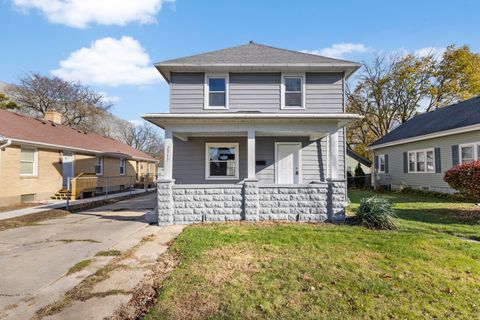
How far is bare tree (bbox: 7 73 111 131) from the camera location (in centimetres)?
2522

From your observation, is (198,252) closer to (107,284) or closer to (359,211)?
(107,284)

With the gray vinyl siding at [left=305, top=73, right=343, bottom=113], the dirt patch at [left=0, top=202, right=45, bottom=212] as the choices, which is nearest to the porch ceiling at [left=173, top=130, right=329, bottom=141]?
the gray vinyl siding at [left=305, top=73, right=343, bottom=113]

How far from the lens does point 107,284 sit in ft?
11.6

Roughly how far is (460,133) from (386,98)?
16521 mm

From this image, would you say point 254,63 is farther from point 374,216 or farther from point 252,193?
point 374,216

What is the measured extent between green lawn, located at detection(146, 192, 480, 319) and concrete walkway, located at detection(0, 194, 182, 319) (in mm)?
959

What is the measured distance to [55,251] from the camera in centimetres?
507

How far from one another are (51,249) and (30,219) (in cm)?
422

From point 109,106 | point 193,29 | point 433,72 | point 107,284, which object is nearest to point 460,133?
point 193,29

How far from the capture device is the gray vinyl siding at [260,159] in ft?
32.5

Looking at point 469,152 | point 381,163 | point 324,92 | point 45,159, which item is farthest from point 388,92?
point 45,159

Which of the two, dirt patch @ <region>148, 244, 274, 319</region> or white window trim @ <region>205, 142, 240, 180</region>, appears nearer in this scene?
dirt patch @ <region>148, 244, 274, 319</region>

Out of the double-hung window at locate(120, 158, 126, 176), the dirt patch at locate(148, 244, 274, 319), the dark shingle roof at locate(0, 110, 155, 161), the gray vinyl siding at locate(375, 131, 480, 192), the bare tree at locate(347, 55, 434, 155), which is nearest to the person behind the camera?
the dirt patch at locate(148, 244, 274, 319)

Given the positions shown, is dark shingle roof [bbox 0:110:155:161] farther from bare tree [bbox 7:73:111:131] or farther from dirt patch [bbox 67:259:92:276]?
bare tree [bbox 7:73:111:131]
